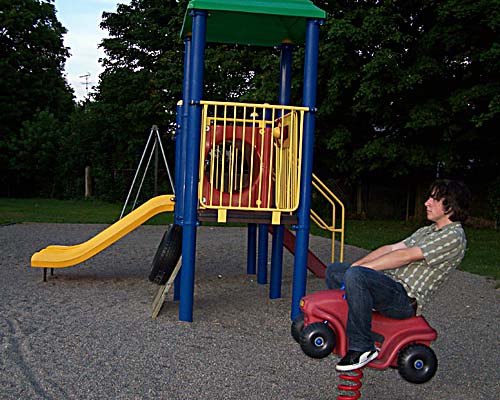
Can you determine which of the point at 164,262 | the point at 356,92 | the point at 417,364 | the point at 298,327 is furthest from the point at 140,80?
the point at 417,364

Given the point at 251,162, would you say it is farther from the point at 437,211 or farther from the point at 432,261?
the point at 432,261

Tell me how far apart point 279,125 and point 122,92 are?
23.4 metres

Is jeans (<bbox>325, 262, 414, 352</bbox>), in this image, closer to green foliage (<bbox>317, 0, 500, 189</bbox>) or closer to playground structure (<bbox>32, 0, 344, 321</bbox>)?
playground structure (<bbox>32, 0, 344, 321</bbox>)

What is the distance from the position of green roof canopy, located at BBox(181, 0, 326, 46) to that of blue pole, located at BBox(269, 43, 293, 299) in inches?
8.2

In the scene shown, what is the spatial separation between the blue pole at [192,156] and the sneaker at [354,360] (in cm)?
318

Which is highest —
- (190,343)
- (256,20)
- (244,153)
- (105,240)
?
(256,20)

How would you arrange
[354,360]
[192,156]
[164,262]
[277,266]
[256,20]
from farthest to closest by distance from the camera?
[277,266]
[256,20]
[164,262]
[192,156]
[354,360]

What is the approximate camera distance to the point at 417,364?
12.8 ft

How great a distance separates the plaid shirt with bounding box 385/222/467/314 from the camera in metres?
3.90

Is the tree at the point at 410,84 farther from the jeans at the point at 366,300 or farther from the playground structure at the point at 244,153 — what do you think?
the jeans at the point at 366,300

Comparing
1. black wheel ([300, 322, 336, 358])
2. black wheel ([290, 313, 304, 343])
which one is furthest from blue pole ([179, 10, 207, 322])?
black wheel ([300, 322, 336, 358])

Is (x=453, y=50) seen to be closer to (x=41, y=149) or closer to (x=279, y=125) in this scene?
(x=279, y=125)

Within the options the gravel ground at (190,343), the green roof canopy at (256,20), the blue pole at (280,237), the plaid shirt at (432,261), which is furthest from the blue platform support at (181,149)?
the plaid shirt at (432,261)

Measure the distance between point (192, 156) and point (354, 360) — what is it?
3390 mm
